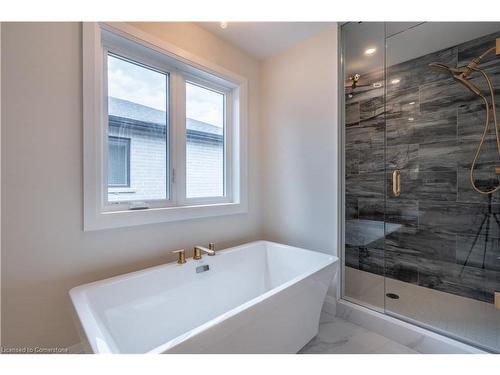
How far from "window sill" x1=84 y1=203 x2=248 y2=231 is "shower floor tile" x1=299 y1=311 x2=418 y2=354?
A: 123cm

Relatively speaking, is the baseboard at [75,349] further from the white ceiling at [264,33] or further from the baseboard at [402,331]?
the white ceiling at [264,33]

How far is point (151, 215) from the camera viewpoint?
1619 millimetres

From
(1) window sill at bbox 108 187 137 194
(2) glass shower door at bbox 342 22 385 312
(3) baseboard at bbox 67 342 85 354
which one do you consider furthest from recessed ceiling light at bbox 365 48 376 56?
(3) baseboard at bbox 67 342 85 354

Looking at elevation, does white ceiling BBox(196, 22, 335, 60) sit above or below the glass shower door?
above

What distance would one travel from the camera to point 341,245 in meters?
2.00

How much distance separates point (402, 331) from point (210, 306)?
4.53ft

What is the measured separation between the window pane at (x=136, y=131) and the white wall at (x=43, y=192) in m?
0.27

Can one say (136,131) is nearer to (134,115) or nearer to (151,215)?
(134,115)

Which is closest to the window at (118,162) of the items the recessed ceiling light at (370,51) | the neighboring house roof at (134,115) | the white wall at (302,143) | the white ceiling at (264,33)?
the neighboring house roof at (134,115)

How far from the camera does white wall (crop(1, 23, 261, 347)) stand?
1.15 meters

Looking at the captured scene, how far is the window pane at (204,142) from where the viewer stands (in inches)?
81.4

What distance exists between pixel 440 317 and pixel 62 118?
116 inches

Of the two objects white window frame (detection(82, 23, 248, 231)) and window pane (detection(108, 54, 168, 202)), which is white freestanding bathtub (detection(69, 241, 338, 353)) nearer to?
white window frame (detection(82, 23, 248, 231))

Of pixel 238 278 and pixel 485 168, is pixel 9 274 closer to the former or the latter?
pixel 238 278
